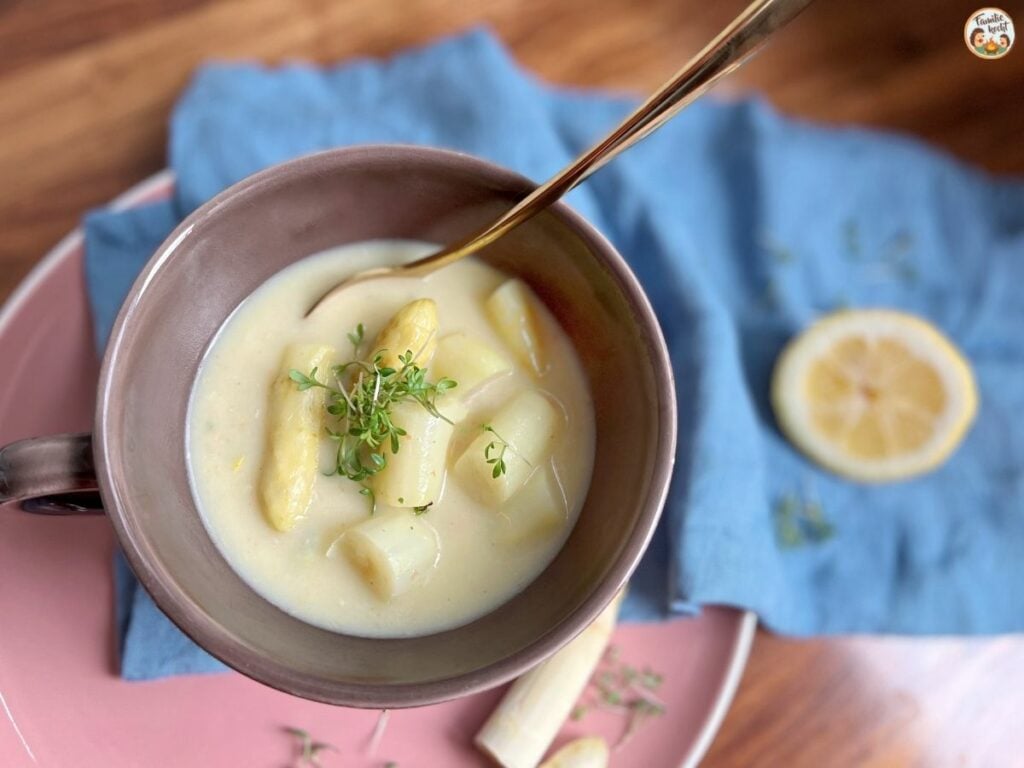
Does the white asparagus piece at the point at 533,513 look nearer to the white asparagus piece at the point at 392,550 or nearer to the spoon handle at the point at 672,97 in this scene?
the white asparagus piece at the point at 392,550

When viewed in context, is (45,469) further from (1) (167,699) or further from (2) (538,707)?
(2) (538,707)

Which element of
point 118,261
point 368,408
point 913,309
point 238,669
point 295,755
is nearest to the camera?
point 238,669

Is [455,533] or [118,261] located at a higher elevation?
[118,261]

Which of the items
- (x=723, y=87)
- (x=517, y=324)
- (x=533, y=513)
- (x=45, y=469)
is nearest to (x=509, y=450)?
(x=533, y=513)

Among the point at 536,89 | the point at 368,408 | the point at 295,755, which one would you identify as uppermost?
the point at 536,89

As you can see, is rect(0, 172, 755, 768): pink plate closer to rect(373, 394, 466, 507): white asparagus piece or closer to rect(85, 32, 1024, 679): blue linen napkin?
rect(85, 32, 1024, 679): blue linen napkin

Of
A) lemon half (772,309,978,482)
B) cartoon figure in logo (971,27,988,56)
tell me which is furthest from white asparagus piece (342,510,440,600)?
cartoon figure in logo (971,27,988,56)

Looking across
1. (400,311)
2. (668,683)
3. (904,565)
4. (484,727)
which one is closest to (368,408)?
(400,311)

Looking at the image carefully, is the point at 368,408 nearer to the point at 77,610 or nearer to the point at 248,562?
the point at 248,562
